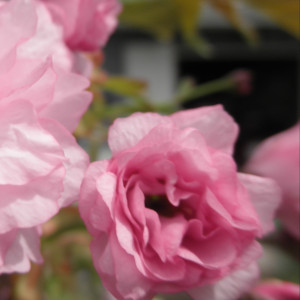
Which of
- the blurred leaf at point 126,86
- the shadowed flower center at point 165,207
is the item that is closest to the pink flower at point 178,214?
the shadowed flower center at point 165,207

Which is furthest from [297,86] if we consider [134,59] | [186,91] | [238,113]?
[186,91]

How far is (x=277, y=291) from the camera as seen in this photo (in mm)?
239

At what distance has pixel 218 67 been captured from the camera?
2.62 metres

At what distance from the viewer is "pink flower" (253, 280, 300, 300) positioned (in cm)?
23

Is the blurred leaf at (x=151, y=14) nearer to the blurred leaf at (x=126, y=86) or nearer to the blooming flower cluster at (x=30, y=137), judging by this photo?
the blurred leaf at (x=126, y=86)

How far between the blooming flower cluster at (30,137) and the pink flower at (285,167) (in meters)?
0.11

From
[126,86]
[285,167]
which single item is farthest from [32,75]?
[126,86]

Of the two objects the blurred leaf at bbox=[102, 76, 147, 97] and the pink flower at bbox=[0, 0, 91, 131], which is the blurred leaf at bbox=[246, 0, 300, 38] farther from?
the pink flower at bbox=[0, 0, 91, 131]

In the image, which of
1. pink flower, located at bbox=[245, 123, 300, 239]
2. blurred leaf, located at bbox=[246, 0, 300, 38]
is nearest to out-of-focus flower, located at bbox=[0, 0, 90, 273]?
pink flower, located at bbox=[245, 123, 300, 239]

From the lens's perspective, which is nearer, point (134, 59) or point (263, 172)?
point (263, 172)

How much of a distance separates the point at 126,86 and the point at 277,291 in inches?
8.7

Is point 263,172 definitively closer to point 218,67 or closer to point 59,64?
point 59,64

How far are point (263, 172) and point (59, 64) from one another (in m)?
0.13

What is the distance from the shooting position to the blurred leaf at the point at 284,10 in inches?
14.8
